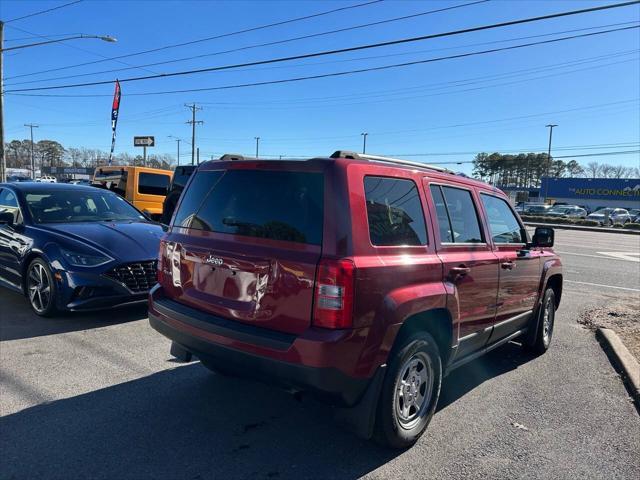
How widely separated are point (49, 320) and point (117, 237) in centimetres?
123

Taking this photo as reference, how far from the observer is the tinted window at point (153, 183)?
13020mm

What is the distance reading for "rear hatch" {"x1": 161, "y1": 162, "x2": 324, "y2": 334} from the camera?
2.80 m

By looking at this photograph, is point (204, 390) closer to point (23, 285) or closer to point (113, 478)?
point (113, 478)

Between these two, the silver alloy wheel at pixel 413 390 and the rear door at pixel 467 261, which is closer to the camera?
the silver alloy wheel at pixel 413 390

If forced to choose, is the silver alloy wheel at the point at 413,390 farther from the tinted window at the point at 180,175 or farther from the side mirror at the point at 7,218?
the tinted window at the point at 180,175

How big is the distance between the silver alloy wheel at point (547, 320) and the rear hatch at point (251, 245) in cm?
362

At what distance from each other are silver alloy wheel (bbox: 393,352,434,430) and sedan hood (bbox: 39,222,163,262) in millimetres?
3725

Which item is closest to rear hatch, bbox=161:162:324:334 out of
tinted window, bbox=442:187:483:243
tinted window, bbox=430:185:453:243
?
tinted window, bbox=430:185:453:243

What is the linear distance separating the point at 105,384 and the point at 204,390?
2.72 ft

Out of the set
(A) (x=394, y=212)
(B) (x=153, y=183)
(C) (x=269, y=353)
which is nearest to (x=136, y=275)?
(C) (x=269, y=353)

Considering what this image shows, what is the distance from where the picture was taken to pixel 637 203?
64.7 metres

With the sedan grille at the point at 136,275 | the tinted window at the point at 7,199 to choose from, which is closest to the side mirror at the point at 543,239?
the sedan grille at the point at 136,275

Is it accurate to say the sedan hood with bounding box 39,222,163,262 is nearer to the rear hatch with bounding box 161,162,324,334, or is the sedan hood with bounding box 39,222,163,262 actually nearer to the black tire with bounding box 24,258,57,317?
the black tire with bounding box 24,258,57,317

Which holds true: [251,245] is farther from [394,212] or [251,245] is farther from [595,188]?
[595,188]
